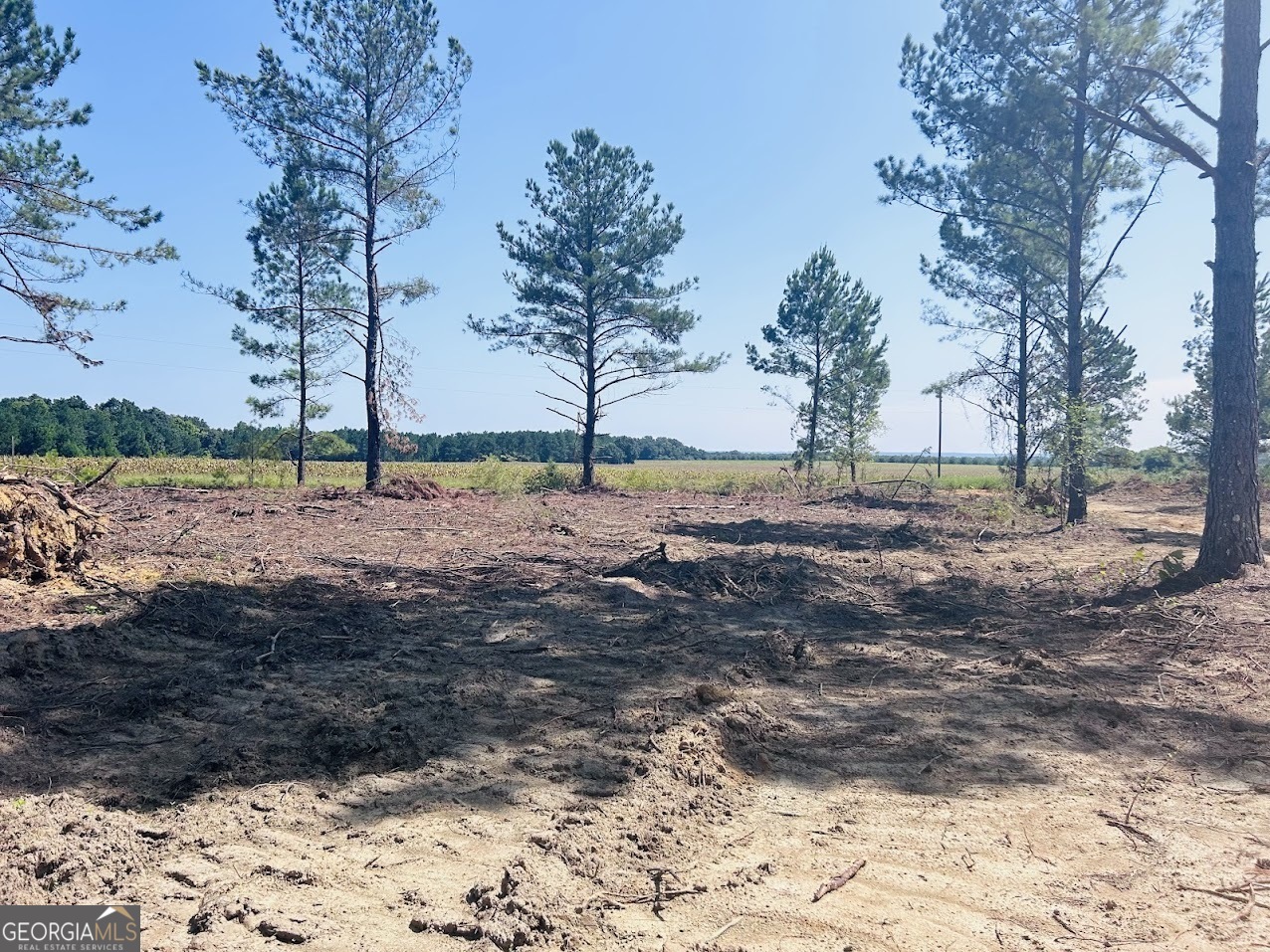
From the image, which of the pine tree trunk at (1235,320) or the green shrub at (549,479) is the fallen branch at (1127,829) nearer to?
the pine tree trunk at (1235,320)

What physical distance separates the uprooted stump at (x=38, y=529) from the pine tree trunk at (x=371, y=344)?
38.1ft

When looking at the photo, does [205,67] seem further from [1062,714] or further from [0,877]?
[1062,714]

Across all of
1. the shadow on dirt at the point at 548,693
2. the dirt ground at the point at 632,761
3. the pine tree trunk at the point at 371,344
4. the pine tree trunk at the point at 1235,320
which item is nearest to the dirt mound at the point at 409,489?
the pine tree trunk at the point at 371,344

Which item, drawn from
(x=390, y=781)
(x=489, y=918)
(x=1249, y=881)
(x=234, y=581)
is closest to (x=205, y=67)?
(x=234, y=581)

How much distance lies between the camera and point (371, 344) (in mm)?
18734

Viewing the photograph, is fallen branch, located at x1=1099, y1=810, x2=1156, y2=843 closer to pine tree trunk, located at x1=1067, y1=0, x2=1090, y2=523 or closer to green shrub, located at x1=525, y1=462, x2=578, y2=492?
pine tree trunk, located at x1=1067, y1=0, x2=1090, y2=523

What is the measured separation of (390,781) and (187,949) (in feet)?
3.91

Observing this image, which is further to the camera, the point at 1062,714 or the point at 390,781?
the point at 1062,714

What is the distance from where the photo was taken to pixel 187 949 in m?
2.08

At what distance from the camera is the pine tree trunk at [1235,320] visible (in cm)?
722

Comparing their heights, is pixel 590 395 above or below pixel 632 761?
above

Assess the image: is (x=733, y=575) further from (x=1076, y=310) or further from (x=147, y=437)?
(x=147, y=437)

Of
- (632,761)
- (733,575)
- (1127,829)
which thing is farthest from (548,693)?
(733,575)

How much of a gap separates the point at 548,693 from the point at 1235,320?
808cm
